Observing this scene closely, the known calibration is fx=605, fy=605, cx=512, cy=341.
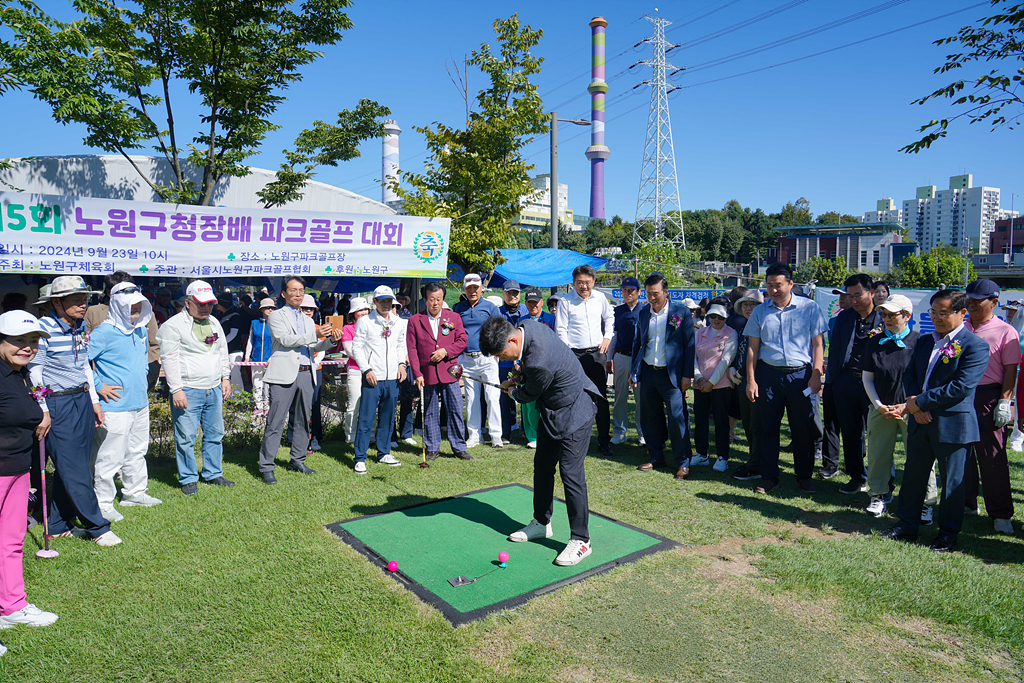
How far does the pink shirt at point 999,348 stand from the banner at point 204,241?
627cm

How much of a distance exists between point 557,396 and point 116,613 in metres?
3.18

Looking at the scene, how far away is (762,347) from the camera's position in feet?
20.3

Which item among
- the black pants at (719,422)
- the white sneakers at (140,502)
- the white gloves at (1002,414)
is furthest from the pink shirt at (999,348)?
the white sneakers at (140,502)

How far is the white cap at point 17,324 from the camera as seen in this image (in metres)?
3.48

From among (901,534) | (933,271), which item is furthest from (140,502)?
(933,271)

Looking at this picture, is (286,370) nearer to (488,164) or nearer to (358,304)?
(358,304)

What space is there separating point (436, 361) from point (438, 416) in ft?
2.28

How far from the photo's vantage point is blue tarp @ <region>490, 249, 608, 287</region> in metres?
13.0

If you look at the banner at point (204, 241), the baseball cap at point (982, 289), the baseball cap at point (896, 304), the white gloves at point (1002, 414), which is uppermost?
the banner at point (204, 241)

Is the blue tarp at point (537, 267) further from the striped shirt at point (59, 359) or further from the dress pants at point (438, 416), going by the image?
the striped shirt at point (59, 359)

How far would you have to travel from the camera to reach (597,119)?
74.3 metres

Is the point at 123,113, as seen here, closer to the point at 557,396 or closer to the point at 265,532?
the point at 265,532

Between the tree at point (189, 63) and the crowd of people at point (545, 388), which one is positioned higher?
the tree at point (189, 63)

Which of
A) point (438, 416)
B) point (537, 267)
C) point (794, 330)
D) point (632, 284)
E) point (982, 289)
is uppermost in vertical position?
point (537, 267)
